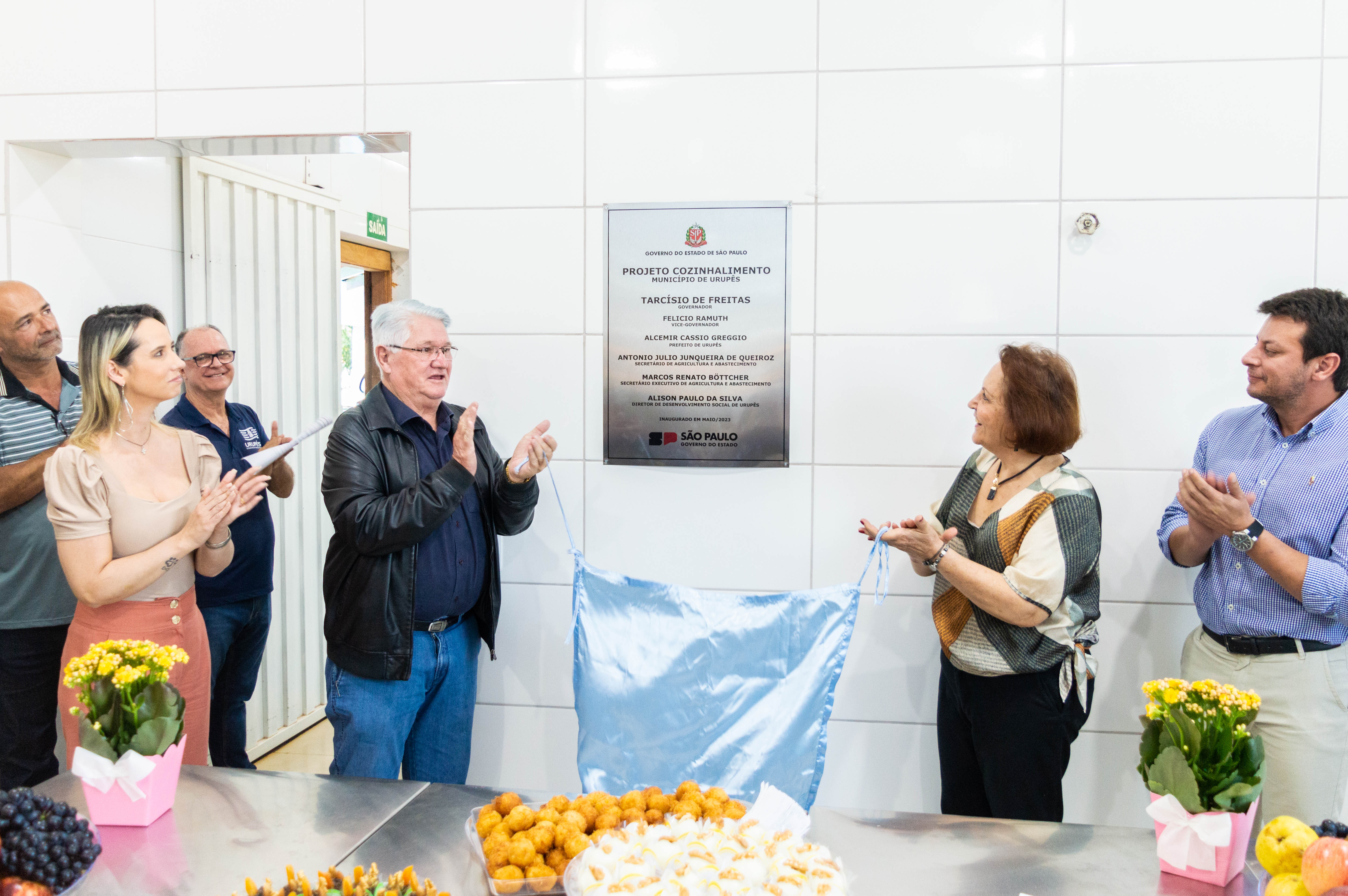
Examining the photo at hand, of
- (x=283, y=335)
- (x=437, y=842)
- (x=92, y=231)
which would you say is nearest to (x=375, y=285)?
(x=283, y=335)

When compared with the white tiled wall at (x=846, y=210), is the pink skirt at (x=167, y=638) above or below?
below

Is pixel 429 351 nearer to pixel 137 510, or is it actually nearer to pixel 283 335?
pixel 137 510

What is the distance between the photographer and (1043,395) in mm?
1958

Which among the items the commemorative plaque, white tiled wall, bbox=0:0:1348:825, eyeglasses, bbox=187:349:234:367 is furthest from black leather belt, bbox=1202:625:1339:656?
eyeglasses, bbox=187:349:234:367

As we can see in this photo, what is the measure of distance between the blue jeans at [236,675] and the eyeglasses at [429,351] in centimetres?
104

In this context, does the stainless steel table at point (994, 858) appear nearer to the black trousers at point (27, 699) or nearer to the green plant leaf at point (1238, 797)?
the green plant leaf at point (1238, 797)

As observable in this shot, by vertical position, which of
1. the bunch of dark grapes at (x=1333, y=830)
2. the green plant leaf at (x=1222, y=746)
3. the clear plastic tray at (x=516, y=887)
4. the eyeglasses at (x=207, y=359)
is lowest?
the clear plastic tray at (x=516, y=887)

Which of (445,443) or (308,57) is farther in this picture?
(308,57)

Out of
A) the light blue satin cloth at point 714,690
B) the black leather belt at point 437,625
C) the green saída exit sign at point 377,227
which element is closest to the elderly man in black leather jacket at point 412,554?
the black leather belt at point 437,625

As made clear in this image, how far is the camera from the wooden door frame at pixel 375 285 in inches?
175

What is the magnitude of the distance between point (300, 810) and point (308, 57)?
82.0 inches

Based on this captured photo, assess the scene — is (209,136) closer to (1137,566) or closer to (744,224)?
(744,224)

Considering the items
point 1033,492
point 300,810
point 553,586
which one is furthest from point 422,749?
point 1033,492

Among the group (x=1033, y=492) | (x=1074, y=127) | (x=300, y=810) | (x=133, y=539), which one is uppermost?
(x=1074, y=127)
